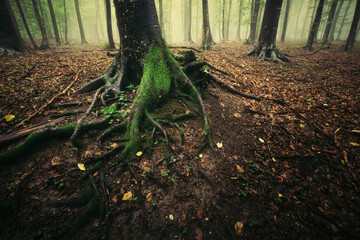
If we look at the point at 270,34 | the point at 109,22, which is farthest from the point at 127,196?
the point at 109,22

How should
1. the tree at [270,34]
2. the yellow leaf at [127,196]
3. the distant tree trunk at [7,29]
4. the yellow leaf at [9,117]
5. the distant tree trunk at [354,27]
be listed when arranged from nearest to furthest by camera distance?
the yellow leaf at [127,196]
the yellow leaf at [9,117]
the distant tree trunk at [7,29]
the tree at [270,34]
the distant tree trunk at [354,27]

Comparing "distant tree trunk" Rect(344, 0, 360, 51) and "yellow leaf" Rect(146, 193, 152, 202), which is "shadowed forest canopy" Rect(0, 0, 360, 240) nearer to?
"yellow leaf" Rect(146, 193, 152, 202)

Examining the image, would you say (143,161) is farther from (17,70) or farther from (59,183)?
(17,70)

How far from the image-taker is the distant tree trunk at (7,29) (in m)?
8.30

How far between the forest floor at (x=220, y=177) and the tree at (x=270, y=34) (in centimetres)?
559

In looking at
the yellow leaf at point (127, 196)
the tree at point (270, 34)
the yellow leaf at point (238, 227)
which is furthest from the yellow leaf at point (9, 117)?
the tree at point (270, 34)

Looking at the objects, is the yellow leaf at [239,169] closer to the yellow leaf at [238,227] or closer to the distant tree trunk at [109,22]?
the yellow leaf at [238,227]

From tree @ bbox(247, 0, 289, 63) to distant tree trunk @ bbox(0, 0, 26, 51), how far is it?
14922mm

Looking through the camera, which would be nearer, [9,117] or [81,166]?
[81,166]

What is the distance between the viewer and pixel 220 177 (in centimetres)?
294

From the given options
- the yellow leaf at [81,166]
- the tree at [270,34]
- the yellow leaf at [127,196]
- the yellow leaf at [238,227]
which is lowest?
the yellow leaf at [238,227]

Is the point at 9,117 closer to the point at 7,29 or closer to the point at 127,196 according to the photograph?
the point at 127,196

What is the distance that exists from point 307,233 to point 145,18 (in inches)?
225

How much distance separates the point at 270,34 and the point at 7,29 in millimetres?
15618
